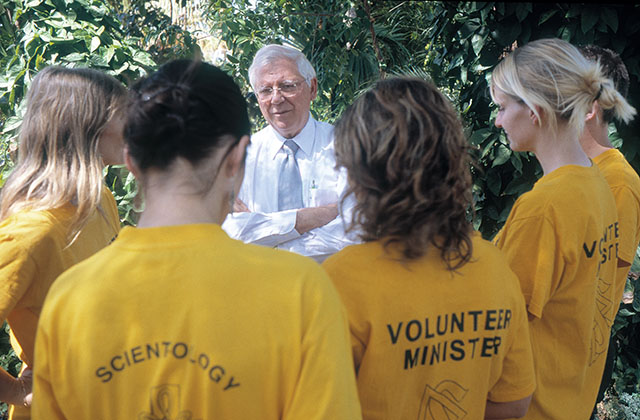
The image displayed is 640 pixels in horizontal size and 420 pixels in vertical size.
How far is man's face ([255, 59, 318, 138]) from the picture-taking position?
3033 mm

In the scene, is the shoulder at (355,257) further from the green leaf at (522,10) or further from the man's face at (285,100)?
the green leaf at (522,10)

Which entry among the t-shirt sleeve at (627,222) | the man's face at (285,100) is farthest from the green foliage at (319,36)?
the t-shirt sleeve at (627,222)

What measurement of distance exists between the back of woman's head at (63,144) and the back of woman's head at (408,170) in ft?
2.50

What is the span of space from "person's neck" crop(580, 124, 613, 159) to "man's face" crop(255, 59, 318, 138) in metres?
1.31

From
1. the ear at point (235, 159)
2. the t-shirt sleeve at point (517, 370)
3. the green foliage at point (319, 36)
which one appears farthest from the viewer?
the green foliage at point (319, 36)

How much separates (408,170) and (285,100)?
71.0 inches

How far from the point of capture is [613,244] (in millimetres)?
1843

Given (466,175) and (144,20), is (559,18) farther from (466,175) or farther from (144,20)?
(144,20)

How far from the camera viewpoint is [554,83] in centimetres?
173

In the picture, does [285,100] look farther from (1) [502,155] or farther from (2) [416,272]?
(2) [416,272]

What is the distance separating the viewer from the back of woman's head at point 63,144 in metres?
1.67

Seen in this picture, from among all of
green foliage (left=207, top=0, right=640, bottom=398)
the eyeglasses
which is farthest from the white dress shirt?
green foliage (left=207, top=0, right=640, bottom=398)

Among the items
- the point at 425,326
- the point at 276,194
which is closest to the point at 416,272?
the point at 425,326

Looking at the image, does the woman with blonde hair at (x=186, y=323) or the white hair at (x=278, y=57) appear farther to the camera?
the white hair at (x=278, y=57)
